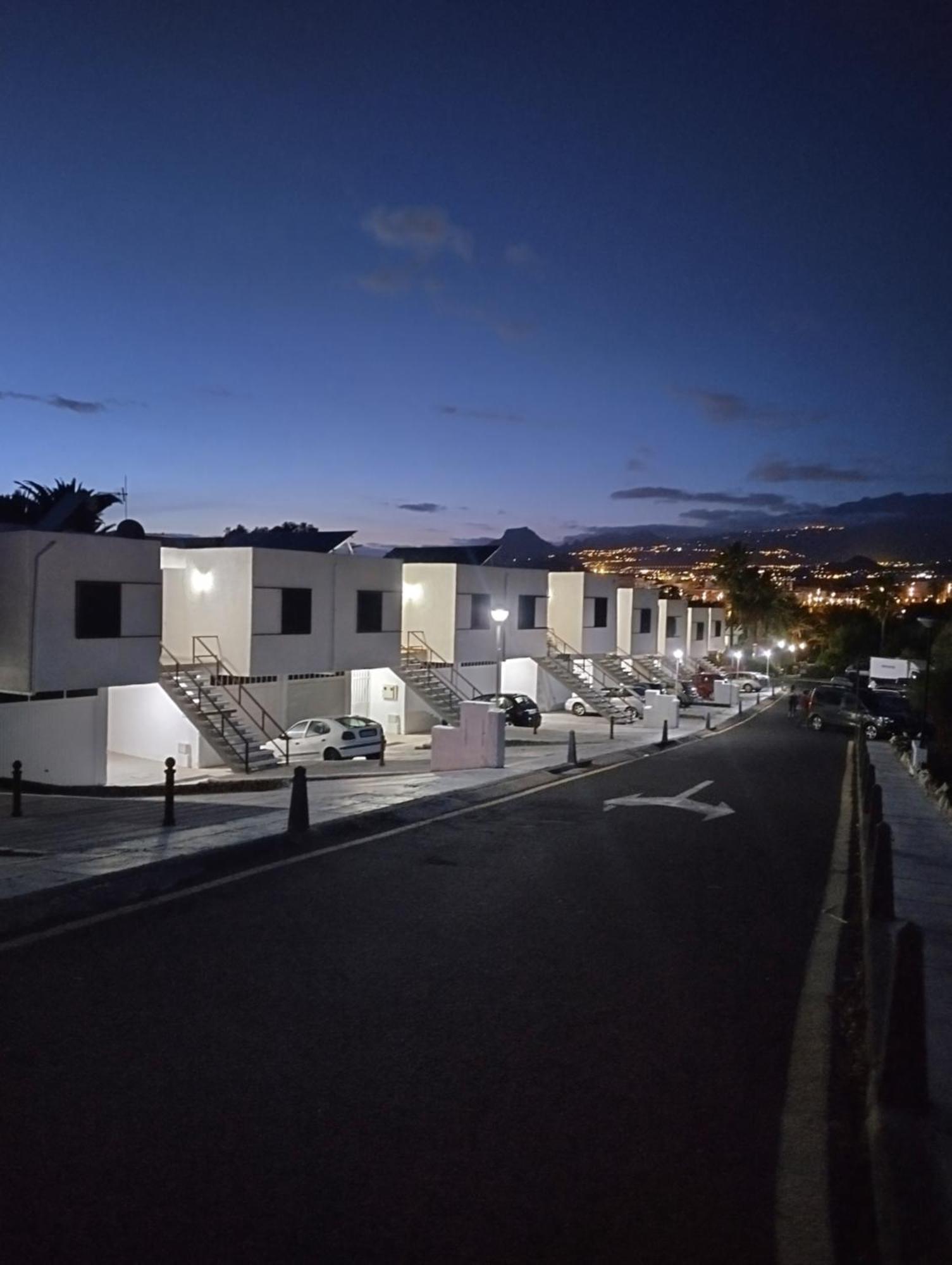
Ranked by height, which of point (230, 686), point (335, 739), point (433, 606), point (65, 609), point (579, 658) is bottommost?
point (335, 739)

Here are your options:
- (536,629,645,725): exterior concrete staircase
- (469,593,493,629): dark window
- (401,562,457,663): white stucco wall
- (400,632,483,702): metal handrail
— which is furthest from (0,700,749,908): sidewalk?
(536,629,645,725): exterior concrete staircase

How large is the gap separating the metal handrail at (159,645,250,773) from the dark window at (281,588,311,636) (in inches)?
134

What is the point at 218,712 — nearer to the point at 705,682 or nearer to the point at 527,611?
the point at 527,611

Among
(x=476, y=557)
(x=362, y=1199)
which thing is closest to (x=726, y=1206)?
(x=362, y=1199)

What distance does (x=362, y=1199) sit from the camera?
4.26 meters

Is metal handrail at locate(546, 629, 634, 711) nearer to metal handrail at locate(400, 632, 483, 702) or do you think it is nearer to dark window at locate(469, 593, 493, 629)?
dark window at locate(469, 593, 493, 629)

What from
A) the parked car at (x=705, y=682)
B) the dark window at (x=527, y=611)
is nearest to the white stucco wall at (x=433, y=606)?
the dark window at (x=527, y=611)

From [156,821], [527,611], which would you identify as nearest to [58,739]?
[156,821]

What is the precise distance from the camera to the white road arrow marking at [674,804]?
15.5 m

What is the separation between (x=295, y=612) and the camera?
3372 centimetres

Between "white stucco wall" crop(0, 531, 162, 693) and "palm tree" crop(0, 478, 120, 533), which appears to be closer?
"white stucco wall" crop(0, 531, 162, 693)

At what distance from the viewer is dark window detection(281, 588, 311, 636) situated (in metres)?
33.2

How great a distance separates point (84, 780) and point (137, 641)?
376cm

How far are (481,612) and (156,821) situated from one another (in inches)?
1244
